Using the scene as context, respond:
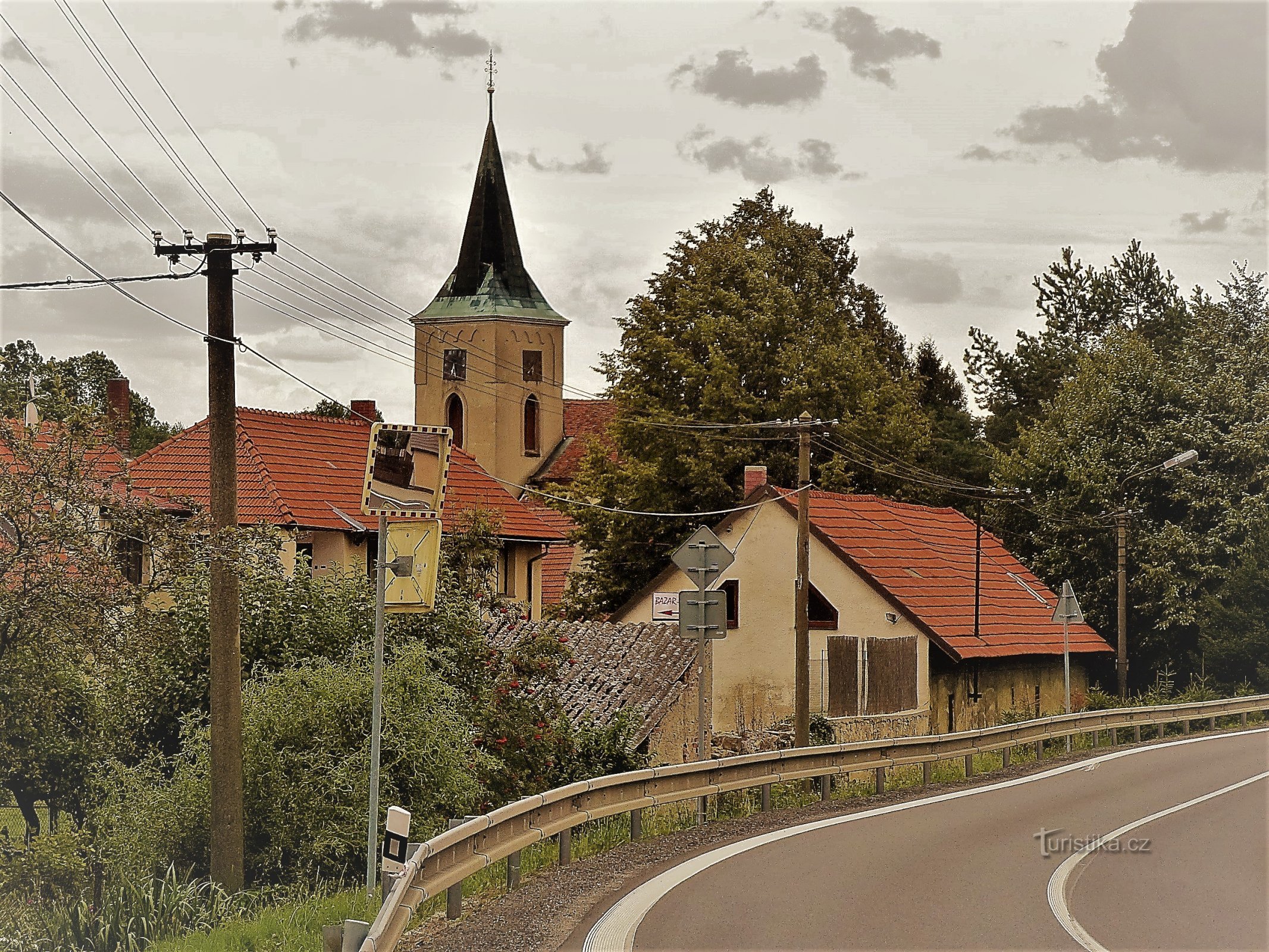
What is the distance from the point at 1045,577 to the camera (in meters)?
46.1

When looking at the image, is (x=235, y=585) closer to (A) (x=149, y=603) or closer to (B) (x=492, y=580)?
(A) (x=149, y=603)

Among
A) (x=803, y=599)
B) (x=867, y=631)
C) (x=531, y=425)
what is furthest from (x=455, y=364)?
(x=803, y=599)

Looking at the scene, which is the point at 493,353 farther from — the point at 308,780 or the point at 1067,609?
the point at 308,780

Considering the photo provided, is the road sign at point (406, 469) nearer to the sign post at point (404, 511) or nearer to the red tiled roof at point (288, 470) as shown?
the sign post at point (404, 511)

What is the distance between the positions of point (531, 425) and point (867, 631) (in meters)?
59.6

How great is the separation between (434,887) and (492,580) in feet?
63.1

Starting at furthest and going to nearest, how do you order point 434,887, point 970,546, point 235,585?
point 970,546 < point 235,585 < point 434,887

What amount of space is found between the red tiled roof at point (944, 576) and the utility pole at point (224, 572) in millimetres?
19661

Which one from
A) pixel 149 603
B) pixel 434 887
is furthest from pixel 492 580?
pixel 434 887

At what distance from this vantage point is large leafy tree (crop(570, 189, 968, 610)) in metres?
43.8

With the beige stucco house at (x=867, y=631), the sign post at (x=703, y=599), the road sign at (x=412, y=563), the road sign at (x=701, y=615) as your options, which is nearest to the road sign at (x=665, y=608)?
the beige stucco house at (x=867, y=631)

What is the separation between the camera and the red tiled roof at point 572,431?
88.8 m

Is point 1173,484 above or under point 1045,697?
above

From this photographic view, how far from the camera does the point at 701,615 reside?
17.0 meters
